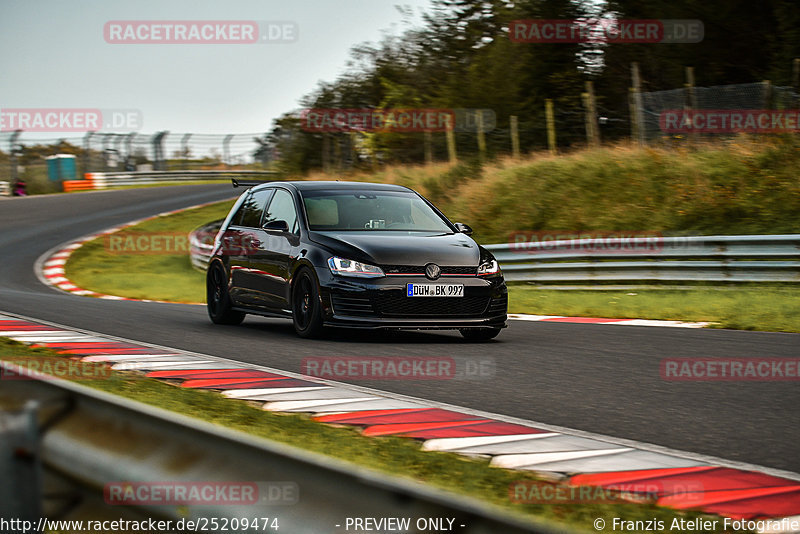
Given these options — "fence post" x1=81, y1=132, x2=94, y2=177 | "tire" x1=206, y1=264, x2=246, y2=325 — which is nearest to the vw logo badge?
"tire" x1=206, y1=264, x2=246, y2=325

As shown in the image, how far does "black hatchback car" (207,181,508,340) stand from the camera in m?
9.16

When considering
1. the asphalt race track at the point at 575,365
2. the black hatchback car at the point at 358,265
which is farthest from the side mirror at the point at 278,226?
the asphalt race track at the point at 575,365

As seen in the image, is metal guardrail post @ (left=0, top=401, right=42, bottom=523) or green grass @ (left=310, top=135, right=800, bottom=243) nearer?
metal guardrail post @ (left=0, top=401, right=42, bottom=523)

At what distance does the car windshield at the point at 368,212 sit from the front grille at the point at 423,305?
1.20 m

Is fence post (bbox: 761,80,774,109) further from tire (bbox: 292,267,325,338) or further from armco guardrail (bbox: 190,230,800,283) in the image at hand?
tire (bbox: 292,267,325,338)

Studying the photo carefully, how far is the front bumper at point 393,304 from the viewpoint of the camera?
9.12 metres

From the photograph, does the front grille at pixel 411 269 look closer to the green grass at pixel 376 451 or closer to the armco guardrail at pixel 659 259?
the green grass at pixel 376 451

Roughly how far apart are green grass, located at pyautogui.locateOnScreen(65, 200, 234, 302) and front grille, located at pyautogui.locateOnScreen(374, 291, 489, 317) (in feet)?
30.6

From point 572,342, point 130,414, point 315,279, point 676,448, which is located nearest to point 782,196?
point 572,342

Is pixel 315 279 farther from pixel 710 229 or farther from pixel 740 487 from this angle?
pixel 710 229

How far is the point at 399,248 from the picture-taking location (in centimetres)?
936

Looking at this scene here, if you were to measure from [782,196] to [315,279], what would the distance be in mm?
11039

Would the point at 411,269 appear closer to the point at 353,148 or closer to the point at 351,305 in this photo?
the point at 351,305

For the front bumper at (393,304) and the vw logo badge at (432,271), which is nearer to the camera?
the front bumper at (393,304)
